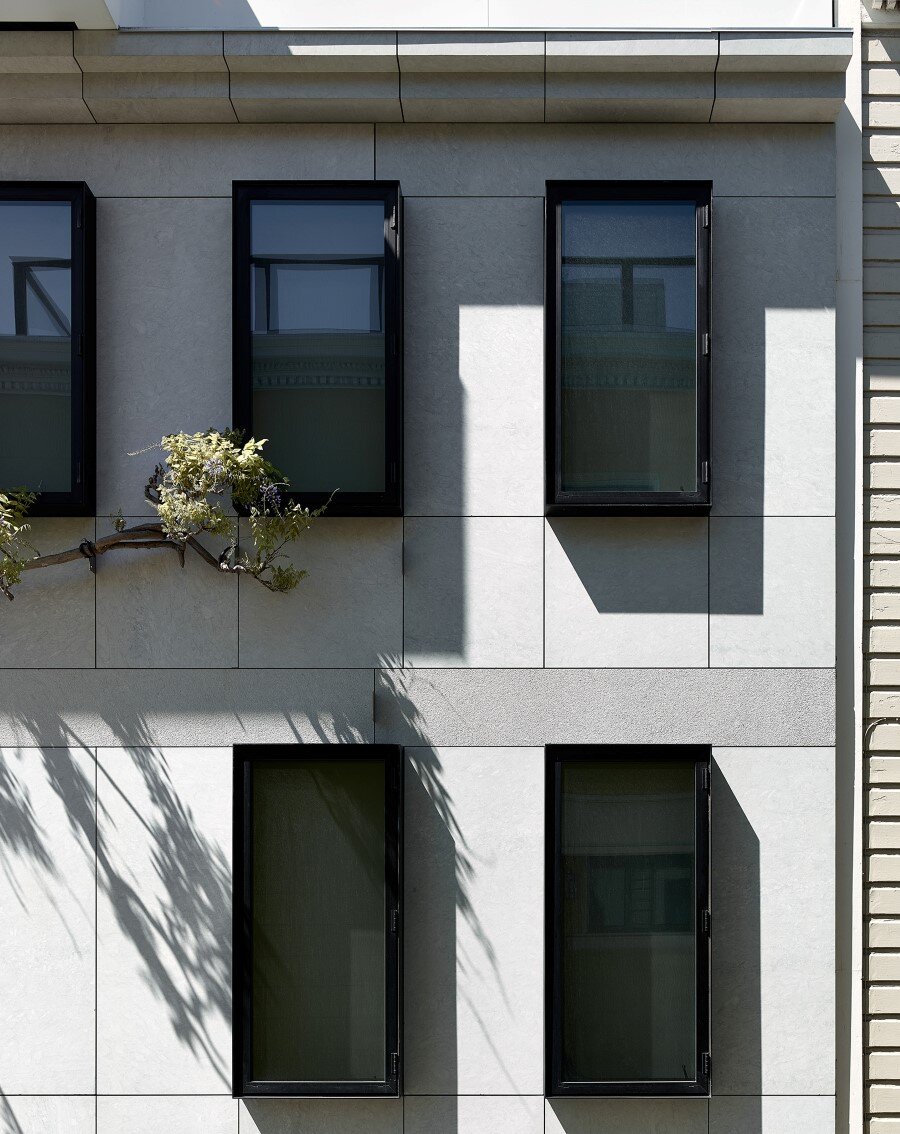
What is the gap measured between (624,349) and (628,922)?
3.75 meters

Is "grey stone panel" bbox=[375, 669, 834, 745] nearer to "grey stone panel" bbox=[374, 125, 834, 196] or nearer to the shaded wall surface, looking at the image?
the shaded wall surface

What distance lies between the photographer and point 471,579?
6051 millimetres

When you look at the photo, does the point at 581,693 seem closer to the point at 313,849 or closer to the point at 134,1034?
the point at 313,849

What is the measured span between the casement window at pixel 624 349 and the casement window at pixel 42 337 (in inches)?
122

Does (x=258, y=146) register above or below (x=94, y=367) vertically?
above

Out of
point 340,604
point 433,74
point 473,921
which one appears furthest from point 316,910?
point 433,74

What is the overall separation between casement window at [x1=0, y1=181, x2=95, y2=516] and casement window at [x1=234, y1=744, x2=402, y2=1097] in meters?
2.32

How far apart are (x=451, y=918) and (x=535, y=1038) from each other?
37.1 inches

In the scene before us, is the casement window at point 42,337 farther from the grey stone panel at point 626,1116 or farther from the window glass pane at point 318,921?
the grey stone panel at point 626,1116

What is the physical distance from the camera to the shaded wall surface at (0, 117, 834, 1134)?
5.93 m

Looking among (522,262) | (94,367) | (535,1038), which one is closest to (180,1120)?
(535,1038)

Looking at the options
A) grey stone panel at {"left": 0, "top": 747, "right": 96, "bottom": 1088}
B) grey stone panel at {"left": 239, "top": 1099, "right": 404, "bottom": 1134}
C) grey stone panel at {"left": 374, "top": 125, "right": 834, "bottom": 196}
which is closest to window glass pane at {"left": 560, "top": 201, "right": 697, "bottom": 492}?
grey stone panel at {"left": 374, "top": 125, "right": 834, "bottom": 196}

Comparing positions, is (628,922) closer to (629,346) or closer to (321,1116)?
(321,1116)

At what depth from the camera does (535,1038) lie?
5.89m
